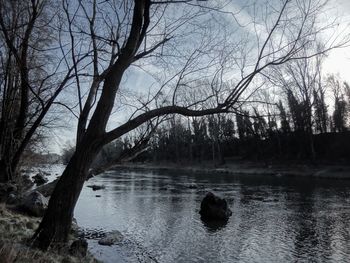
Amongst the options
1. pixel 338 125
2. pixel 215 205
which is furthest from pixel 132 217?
pixel 338 125

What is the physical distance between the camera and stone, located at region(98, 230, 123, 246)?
14.5 m

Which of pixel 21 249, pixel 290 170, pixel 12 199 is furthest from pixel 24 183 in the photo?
pixel 290 170

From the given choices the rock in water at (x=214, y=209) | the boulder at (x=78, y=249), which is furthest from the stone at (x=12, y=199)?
the rock in water at (x=214, y=209)

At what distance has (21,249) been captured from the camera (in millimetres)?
5617

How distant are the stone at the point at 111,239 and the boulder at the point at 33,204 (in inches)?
103

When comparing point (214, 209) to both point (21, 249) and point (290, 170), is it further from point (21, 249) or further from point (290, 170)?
point (290, 170)

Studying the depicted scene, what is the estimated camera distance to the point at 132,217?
2041cm

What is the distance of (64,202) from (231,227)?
11.4 m

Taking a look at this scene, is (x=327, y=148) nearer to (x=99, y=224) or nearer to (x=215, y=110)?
(x=99, y=224)

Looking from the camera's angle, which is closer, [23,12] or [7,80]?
[23,12]

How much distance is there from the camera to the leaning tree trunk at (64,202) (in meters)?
7.42

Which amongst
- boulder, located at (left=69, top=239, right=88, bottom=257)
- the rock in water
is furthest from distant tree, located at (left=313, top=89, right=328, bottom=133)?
boulder, located at (left=69, top=239, right=88, bottom=257)

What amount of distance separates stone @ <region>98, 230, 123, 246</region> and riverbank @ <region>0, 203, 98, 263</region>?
2.62m

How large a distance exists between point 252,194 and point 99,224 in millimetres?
13377
